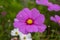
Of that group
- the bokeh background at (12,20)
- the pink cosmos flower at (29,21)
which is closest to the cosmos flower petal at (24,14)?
the pink cosmos flower at (29,21)

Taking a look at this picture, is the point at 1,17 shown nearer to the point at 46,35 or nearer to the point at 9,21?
the point at 9,21

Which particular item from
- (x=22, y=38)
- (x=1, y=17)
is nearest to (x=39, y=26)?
(x=22, y=38)

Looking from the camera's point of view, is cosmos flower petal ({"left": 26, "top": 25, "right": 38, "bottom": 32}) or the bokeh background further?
the bokeh background

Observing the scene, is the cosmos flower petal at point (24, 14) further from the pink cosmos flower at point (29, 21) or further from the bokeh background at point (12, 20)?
the bokeh background at point (12, 20)

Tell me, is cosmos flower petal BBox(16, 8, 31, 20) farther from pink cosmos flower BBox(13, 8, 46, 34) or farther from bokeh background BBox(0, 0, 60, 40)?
bokeh background BBox(0, 0, 60, 40)

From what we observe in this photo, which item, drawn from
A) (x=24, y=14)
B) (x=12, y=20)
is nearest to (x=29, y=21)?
(x=24, y=14)

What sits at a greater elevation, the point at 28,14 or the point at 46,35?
the point at 28,14

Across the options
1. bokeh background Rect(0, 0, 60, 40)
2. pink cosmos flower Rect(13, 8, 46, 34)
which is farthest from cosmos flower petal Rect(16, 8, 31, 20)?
bokeh background Rect(0, 0, 60, 40)

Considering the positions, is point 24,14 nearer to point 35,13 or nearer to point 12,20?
point 35,13
